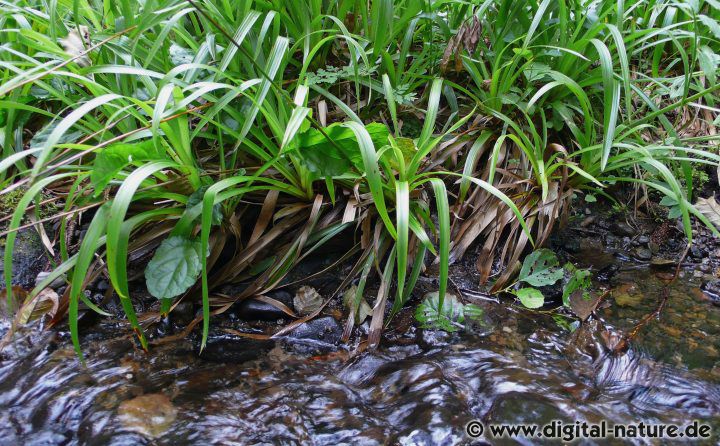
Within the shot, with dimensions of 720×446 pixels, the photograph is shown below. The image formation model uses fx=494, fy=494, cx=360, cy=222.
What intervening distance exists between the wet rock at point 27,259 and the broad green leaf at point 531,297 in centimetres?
172

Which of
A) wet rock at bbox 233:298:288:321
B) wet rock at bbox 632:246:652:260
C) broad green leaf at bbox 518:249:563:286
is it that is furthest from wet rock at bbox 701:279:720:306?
wet rock at bbox 233:298:288:321

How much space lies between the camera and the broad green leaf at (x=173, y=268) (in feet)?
4.65

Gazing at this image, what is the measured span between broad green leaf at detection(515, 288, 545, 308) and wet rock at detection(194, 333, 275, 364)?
0.85 metres

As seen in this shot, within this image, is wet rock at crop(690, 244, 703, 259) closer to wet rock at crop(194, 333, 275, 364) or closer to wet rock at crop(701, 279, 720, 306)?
wet rock at crop(701, 279, 720, 306)

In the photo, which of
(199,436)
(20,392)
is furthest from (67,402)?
(199,436)

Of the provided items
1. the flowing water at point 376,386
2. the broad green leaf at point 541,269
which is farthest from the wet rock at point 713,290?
the broad green leaf at point 541,269

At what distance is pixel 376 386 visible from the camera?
1.37m

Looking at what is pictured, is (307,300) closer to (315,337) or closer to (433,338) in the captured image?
(315,337)

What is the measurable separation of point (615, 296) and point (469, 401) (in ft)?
2.54

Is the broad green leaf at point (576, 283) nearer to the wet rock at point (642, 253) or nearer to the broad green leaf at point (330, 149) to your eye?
the wet rock at point (642, 253)

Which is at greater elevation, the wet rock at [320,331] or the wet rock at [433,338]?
the wet rock at [320,331]

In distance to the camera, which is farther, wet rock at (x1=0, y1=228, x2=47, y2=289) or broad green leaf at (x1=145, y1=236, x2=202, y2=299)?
wet rock at (x1=0, y1=228, x2=47, y2=289)

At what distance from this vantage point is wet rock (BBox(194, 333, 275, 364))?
4.84ft

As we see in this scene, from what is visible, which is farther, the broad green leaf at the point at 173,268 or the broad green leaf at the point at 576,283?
the broad green leaf at the point at 576,283
